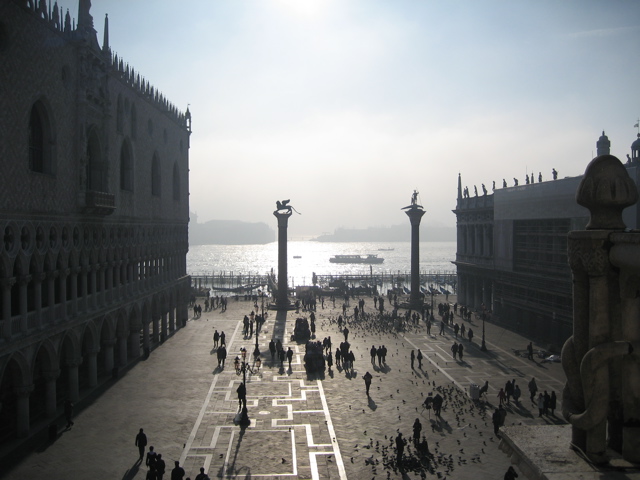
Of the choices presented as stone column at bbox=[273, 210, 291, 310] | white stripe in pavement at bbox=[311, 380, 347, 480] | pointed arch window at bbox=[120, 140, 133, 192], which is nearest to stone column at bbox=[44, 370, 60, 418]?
white stripe in pavement at bbox=[311, 380, 347, 480]

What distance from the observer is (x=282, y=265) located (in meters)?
53.3

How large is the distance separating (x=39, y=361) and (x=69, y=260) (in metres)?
3.90

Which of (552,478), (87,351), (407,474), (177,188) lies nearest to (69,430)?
(87,351)

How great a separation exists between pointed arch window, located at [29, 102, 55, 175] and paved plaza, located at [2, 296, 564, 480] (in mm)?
9162

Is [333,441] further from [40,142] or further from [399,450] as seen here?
[40,142]

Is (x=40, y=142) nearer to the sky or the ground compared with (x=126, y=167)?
nearer to the ground

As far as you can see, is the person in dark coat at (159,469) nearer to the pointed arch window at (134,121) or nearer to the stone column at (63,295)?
the stone column at (63,295)

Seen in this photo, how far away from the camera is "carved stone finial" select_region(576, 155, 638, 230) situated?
770 centimetres

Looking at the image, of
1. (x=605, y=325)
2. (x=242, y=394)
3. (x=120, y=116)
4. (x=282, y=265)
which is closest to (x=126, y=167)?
(x=120, y=116)

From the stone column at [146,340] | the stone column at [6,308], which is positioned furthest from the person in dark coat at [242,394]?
the stone column at [146,340]

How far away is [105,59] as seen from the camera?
83.3 ft

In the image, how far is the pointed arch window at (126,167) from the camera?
2989cm

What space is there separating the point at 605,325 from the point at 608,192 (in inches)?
69.6

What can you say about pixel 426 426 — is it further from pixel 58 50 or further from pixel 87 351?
pixel 58 50
